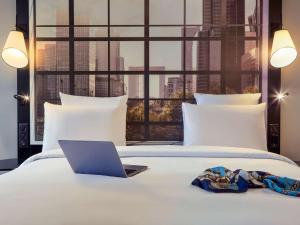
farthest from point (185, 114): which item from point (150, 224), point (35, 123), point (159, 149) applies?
point (150, 224)

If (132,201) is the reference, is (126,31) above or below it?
above

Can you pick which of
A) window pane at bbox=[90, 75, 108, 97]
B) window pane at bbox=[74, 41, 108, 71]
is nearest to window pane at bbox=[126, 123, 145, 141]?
window pane at bbox=[90, 75, 108, 97]

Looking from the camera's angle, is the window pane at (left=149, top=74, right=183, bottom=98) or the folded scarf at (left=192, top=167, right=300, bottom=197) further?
the window pane at (left=149, top=74, right=183, bottom=98)

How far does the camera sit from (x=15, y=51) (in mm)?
3250

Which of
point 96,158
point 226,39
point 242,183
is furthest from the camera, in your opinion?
point 226,39

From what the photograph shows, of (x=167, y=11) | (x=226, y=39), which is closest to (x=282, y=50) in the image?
(x=226, y=39)

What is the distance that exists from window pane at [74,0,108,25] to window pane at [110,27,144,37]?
0.12 m

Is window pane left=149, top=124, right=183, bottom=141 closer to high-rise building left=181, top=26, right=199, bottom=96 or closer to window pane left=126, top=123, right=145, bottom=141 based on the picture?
window pane left=126, top=123, right=145, bottom=141

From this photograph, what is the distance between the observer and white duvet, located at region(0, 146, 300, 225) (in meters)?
1.13

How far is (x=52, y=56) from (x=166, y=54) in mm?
1089

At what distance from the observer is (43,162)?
221 centimetres

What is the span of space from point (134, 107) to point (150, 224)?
8.21ft

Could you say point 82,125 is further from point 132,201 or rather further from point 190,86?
point 132,201

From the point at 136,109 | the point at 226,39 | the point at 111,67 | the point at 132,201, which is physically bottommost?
the point at 132,201
